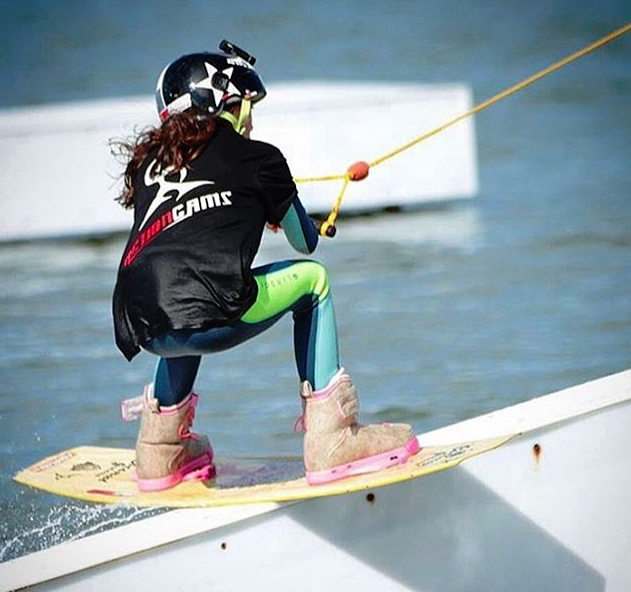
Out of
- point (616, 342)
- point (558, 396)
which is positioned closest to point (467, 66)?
point (616, 342)

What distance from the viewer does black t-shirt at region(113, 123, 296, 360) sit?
3631 mm

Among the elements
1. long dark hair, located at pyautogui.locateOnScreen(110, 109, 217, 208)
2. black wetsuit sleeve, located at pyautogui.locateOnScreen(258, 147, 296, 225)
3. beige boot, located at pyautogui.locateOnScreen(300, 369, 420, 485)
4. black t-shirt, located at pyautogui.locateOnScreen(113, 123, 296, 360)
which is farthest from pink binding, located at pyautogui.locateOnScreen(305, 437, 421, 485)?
long dark hair, located at pyautogui.locateOnScreen(110, 109, 217, 208)

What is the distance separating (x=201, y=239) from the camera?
12.0 feet

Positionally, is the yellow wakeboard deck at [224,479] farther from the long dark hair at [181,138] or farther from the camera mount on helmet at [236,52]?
the camera mount on helmet at [236,52]

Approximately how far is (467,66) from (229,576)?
1299 cm

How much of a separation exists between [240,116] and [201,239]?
33cm

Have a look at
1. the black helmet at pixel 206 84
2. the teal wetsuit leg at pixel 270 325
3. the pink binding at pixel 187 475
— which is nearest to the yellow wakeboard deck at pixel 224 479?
the pink binding at pixel 187 475

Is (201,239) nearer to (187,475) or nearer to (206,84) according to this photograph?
(206,84)

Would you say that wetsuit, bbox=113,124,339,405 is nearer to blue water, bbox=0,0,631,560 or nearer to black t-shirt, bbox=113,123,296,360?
black t-shirt, bbox=113,123,296,360

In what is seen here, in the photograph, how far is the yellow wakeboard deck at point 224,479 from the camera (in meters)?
3.77

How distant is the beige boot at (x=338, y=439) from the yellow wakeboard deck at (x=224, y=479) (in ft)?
0.09

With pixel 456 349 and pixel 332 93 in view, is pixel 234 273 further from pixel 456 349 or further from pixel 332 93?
pixel 332 93

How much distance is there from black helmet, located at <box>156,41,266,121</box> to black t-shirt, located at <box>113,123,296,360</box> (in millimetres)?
64

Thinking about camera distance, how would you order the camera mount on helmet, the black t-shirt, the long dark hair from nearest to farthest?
the black t-shirt → the long dark hair → the camera mount on helmet
